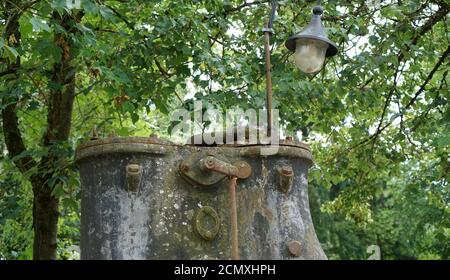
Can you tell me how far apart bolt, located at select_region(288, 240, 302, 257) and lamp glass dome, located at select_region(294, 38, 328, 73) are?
1.60 meters

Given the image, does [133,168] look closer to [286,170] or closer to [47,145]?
[286,170]

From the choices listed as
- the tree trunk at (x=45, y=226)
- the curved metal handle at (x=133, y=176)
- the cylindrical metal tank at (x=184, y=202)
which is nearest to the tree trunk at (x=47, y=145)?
the tree trunk at (x=45, y=226)

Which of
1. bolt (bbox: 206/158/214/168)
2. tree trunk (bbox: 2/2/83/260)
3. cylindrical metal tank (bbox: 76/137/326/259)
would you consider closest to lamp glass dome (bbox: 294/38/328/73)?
cylindrical metal tank (bbox: 76/137/326/259)

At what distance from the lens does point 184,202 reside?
4.79 meters

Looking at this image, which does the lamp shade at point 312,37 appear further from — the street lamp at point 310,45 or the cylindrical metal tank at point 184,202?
the cylindrical metal tank at point 184,202

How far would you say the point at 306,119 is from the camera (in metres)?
9.76

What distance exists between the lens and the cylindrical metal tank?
466cm

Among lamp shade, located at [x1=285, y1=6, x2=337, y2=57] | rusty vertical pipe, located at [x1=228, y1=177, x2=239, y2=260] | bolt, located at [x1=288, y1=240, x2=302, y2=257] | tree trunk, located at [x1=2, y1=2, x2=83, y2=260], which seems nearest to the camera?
rusty vertical pipe, located at [x1=228, y1=177, x2=239, y2=260]

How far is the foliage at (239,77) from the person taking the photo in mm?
7672

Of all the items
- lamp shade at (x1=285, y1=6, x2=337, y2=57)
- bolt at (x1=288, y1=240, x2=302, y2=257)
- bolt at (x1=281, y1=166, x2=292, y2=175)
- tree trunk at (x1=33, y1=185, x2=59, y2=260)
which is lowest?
bolt at (x1=288, y1=240, x2=302, y2=257)

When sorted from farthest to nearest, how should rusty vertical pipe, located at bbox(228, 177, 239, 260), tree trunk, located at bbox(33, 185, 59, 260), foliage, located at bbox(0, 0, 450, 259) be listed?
tree trunk, located at bbox(33, 185, 59, 260) → foliage, located at bbox(0, 0, 450, 259) → rusty vertical pipe, located at bbox(228, 177, 239, 260)

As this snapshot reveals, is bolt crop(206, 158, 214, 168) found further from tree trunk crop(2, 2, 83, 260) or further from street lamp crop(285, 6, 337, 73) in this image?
tree trunk crop(2, 2, 83, 260)

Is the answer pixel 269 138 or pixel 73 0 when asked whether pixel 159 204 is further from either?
pixel 73 0

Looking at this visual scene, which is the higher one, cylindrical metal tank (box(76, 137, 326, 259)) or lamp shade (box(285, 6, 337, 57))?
lamp shade (box(285, 6, 337, 57))
